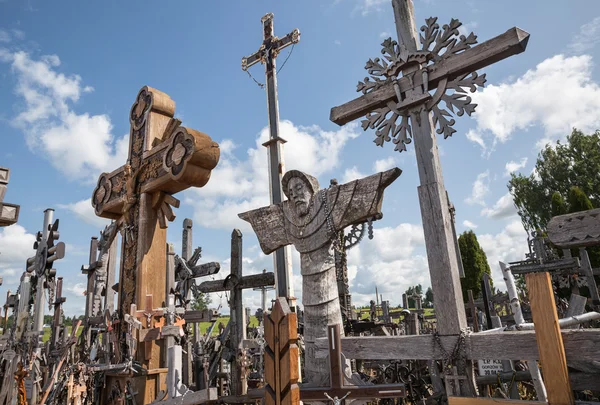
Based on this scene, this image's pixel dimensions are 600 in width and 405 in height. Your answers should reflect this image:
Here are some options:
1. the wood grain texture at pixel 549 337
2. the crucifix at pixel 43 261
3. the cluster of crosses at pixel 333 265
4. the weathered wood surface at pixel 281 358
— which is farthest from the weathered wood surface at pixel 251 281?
the wood grain texture at pixel 549 337

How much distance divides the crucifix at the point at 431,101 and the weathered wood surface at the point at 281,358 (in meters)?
2.07

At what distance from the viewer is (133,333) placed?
4.62m

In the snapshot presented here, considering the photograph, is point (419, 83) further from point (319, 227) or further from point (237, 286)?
point (237, 286)

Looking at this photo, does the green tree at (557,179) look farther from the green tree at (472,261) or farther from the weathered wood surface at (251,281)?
the weathered wood surface at (251,281)

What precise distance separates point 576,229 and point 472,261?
2462cm

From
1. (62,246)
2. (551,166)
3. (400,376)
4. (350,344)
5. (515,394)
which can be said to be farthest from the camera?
(551,166)

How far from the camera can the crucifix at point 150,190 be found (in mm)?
4805

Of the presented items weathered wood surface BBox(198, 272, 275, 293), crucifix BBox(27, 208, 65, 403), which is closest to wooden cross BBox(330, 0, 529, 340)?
weathered wood surface BBox(198, 272, 275, 293)

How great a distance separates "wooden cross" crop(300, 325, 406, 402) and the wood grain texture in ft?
3.32

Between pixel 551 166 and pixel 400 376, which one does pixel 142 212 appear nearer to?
pixel 400 376

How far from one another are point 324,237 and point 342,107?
188cm

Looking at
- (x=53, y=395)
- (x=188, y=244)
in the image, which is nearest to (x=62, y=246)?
(x=188, y=244)

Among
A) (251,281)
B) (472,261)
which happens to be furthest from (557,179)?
(251,281)

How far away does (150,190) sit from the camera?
17.5ft
